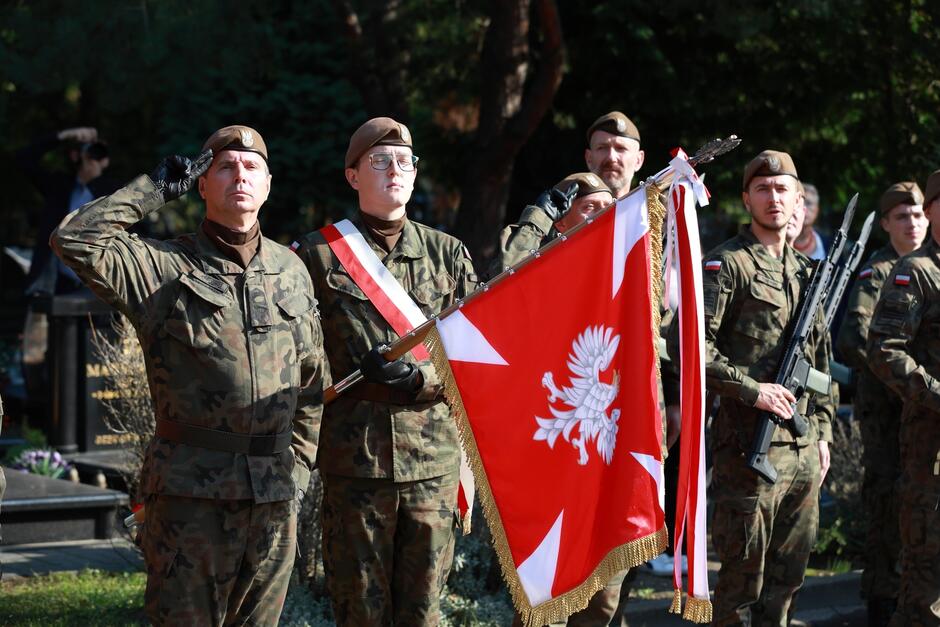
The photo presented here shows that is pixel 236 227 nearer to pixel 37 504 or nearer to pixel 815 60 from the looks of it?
pixel 37 504

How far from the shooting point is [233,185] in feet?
15.7

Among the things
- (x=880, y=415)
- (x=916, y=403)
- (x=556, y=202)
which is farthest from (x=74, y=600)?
(x=880, y=415)

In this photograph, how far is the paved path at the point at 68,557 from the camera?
324 inches

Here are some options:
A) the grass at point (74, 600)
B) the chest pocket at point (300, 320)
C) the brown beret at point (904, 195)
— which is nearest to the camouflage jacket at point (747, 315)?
the brown beret at point (904, 195)

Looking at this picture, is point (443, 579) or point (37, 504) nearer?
point (443, 579)

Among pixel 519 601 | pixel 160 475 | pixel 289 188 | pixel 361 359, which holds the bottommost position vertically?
pixel 519 601

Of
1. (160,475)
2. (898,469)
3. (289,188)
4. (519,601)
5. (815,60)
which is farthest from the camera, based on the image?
(289,188)

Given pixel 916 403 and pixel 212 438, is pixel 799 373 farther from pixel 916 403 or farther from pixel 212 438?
pixel 212 438

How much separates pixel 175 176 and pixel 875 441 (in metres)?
4.65

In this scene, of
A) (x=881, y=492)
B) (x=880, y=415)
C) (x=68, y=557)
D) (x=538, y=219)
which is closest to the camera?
(x=538, y=219)

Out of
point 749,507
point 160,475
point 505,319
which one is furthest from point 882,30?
point 160,475

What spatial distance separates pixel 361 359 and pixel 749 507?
1994mm

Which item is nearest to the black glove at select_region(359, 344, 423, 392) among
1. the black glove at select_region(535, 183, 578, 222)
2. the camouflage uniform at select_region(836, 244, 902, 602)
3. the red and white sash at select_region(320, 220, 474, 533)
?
the red and white sash at select_region(320, 220, 474, 533)

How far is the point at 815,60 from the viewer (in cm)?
1521
